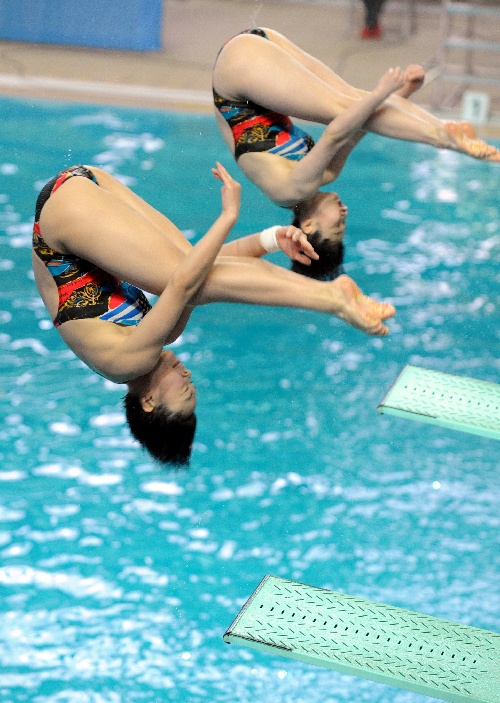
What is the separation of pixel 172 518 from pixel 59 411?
0.93 meters

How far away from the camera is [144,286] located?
3.19 m

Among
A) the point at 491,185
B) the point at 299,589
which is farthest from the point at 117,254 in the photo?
the point at 491,185

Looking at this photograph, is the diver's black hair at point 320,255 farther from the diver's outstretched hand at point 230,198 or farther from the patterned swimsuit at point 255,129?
the diver's outstretched hand at point 230,198

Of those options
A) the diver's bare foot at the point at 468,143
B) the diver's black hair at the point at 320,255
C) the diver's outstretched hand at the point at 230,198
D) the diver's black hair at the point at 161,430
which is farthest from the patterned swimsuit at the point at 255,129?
the diver's black hair at the point at 161,430

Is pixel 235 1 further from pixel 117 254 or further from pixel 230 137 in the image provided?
pixel 117 254

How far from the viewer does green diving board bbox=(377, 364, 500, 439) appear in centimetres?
427

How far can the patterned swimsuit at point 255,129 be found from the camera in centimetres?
404

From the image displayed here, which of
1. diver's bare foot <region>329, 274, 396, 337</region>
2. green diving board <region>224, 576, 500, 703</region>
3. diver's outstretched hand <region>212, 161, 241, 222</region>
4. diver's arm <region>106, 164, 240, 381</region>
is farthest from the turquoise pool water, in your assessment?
diver's outstretched hand <region>212, 161, 241, 222</region>

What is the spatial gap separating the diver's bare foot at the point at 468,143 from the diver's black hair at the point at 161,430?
1397 millimetres

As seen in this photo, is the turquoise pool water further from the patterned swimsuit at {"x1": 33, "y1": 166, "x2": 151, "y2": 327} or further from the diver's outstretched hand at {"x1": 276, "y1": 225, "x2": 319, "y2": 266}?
the diver's outstretched hand at {"x1": 276, "y1": 225, "x2": 319, "y2": 266}

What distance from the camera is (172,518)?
171 inches

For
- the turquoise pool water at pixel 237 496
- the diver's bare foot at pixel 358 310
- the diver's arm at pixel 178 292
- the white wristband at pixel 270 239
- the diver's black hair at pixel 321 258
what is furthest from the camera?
the diver's black hair at pixel 321 258

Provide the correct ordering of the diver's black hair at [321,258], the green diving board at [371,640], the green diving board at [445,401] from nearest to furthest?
the green diving board at [371,640] < the diver's black hair at [321,258] < the green diving board at [445,401]

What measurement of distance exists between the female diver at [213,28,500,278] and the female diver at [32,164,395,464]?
1.58 feet
